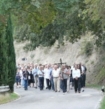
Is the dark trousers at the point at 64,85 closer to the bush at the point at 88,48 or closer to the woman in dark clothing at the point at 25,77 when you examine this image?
the woman in dark clothing at the point at 25,77

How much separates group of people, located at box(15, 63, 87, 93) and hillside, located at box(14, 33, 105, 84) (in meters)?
6.87

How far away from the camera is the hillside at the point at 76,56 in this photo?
156 feet

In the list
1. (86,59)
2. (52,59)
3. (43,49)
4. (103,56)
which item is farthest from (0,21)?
(43,49)

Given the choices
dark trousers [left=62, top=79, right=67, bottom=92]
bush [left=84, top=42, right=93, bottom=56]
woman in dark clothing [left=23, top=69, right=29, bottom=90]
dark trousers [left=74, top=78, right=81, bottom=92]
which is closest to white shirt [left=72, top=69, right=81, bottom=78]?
dark trousers [left=74, top=78, right=81, bottom=92]

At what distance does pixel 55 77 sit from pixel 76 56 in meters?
23.4

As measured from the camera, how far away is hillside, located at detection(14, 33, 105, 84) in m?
47.5

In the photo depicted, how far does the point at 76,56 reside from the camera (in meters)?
Result: 56.8

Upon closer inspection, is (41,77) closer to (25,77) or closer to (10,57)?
(25,77)

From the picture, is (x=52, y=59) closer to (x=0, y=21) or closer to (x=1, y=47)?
(x=1, y=47)

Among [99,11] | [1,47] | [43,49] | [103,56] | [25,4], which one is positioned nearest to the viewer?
[25,4]

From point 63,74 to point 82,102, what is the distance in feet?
27.9

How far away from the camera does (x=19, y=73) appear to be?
40562 millimetres

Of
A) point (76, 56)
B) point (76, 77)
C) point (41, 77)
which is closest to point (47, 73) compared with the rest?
point (41, 77)

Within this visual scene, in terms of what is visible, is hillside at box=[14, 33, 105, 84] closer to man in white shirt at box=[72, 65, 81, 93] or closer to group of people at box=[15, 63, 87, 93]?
group of people at box=[15, 63, 87, 93]
